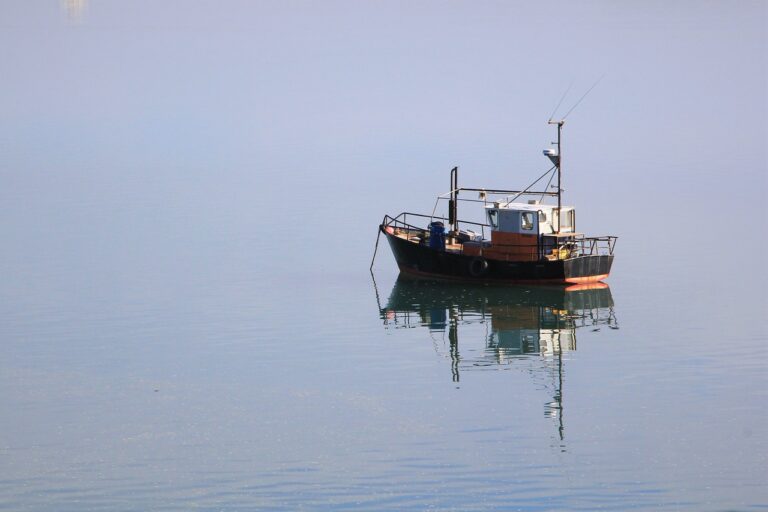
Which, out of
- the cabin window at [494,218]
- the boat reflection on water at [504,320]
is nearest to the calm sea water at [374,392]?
the boat reflection on water at [504,320]

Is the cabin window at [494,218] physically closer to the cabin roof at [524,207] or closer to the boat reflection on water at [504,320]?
the cabin roof at [524,207]

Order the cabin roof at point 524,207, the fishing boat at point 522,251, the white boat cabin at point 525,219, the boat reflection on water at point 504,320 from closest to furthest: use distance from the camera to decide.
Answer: the boat reflection on water at point 504,320 < the fishing boat at point 522,251 < the cabin roof at point 524,207 < the white boat cabin at point 525,219

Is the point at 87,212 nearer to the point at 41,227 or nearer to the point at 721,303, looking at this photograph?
the point at 41,227

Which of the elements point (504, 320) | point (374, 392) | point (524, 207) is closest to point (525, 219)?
point (524, 207)

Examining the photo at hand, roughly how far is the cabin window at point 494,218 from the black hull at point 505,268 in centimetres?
176

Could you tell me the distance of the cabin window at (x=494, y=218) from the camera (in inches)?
2313

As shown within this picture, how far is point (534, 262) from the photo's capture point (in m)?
57.5

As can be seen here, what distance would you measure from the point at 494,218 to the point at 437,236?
102 inches

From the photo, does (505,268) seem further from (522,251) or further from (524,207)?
(524,207)

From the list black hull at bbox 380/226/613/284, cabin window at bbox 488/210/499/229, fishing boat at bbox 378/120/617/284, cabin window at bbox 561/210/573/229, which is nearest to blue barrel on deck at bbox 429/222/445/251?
fishing boat at bbox 378/120/617/284

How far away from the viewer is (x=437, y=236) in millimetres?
58969

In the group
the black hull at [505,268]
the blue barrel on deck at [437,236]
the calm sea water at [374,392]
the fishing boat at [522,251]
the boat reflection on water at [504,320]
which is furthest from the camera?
the blue barrel on deck at [437,236]

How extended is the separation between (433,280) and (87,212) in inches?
2242

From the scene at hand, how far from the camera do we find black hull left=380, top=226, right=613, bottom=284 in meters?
57.6
